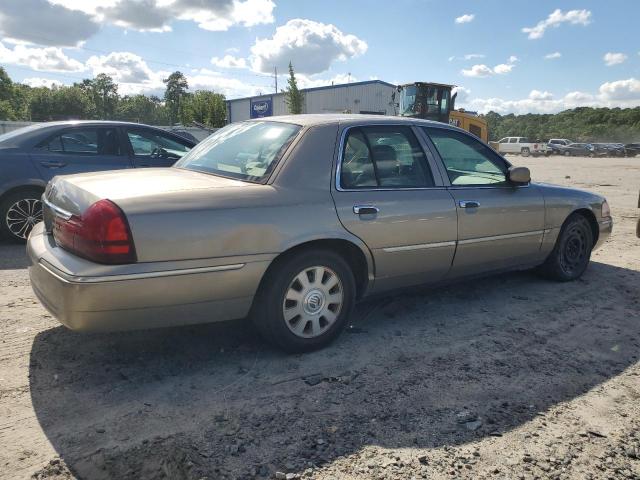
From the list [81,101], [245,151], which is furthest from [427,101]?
[81,101]

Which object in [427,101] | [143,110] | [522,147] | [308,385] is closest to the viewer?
[308,385]

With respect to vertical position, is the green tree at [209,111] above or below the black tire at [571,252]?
above

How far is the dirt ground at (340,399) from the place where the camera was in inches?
94.7

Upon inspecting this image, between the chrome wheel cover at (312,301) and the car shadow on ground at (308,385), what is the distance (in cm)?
20

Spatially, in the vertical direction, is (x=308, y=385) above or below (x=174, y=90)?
below

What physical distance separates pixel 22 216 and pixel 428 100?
17.1m

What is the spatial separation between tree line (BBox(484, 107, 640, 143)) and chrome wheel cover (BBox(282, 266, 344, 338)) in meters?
61.0

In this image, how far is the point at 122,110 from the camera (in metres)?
118

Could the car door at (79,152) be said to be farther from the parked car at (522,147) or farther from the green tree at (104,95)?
the green tree at (104,95)

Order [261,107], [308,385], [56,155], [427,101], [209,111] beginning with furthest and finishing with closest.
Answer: [209,111], [261,107], [427,101], [56,155], [308,385]

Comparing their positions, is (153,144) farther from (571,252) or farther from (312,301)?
(571,252)

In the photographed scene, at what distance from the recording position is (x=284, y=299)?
3311mm

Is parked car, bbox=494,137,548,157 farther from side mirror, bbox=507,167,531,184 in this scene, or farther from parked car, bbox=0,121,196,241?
side mirror, bbox=507,167,531,184

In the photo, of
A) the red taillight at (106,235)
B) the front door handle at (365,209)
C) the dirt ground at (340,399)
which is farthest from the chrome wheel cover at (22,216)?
the front door handle at (365,209)
